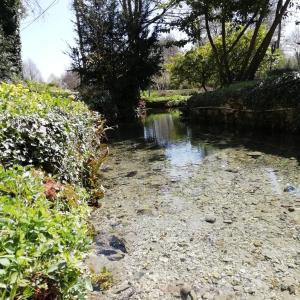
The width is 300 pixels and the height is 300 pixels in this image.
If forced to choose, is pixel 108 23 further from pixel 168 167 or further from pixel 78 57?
pixel 168 167

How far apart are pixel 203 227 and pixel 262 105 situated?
664 cm

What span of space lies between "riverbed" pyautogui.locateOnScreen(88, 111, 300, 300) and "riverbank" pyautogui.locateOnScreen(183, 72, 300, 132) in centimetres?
183

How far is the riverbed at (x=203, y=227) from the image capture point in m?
2.79

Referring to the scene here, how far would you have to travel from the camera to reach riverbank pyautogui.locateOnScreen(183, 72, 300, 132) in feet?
28.6

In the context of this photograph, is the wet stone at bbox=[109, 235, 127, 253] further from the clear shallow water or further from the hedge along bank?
the clear shallow water

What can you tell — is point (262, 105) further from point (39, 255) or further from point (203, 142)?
point (39, 255)

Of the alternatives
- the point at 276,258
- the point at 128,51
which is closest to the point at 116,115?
the point at 128,51

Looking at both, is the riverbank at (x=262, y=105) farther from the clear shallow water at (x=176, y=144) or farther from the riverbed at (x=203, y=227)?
the riverbed at (x=203, y=227)

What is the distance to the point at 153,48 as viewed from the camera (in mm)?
18266

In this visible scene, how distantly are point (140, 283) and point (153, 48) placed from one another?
54.7 feet

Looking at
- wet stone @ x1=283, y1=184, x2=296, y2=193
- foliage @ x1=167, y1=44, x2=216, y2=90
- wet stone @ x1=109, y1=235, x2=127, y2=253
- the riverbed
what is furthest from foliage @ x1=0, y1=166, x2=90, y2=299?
foliage @ x1=167, y1=44, x2=216, y2=90

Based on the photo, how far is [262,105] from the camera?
9641mm

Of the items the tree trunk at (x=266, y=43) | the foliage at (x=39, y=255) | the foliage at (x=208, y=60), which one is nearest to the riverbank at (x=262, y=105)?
the tree trunk at (x=266, y=43)

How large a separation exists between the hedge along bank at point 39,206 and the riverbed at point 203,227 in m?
0.68
